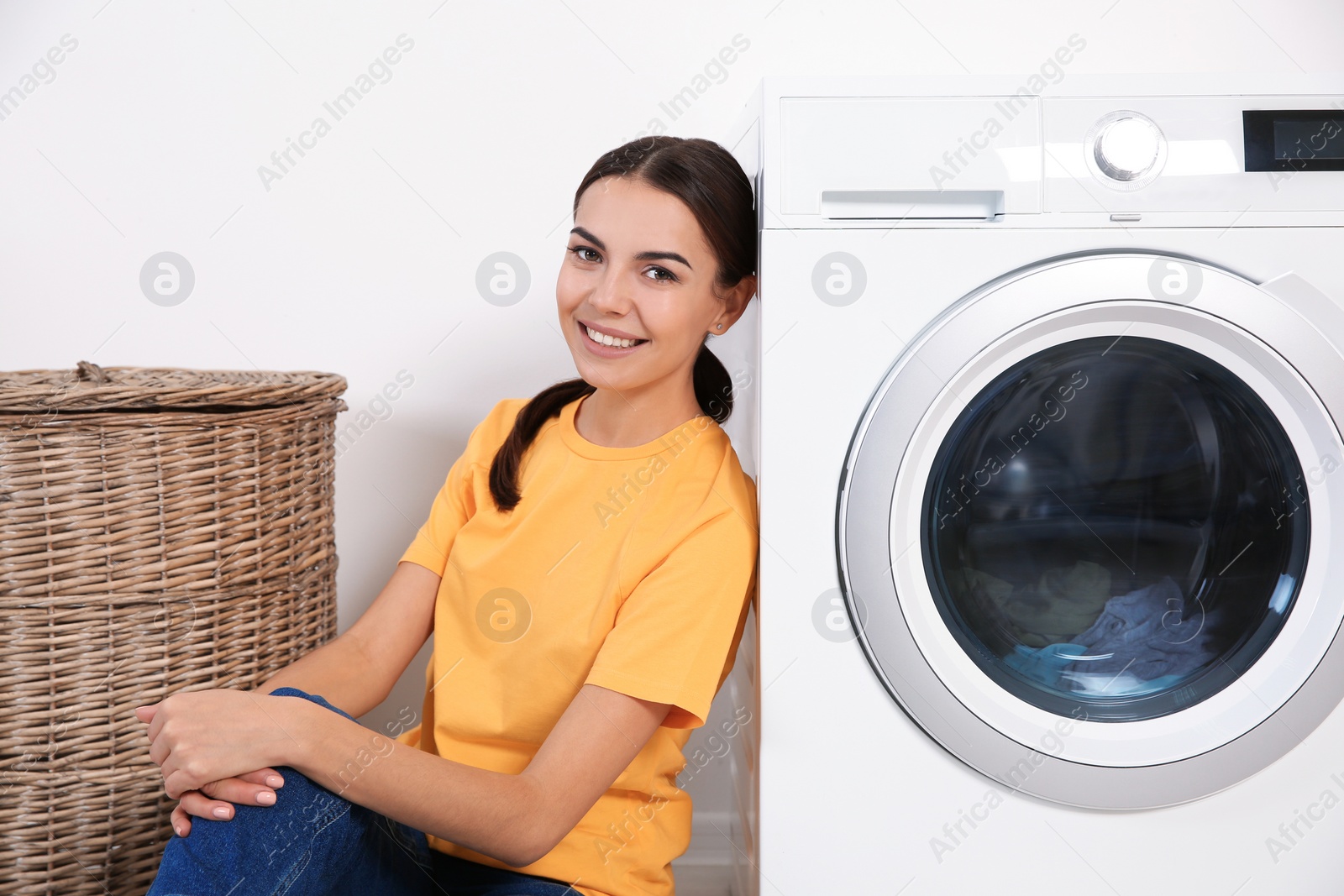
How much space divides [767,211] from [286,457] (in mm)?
645

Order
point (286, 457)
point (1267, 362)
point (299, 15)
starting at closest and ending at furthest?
point (1267, 362), point (286, 457), point (299, 15)

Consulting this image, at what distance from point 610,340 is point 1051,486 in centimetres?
47

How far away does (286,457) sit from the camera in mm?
1088

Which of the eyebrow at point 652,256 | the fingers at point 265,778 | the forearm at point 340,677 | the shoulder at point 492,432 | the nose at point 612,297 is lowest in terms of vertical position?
the fingers at point 265,778

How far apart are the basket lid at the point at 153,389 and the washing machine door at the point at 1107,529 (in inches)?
26.0

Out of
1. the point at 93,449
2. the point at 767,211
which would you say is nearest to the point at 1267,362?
the point at 767,211

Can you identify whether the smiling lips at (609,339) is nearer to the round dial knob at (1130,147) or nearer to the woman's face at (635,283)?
the woman's face at (635,283)

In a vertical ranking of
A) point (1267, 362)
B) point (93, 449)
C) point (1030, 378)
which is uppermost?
point (1267, 362)

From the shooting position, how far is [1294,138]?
863mm

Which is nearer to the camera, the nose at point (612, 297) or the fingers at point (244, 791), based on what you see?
the fingers at point (244, 791)

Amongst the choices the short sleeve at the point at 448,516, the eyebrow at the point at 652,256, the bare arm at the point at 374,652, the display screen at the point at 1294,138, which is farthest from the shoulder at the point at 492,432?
the display screen at the point at 1294,138

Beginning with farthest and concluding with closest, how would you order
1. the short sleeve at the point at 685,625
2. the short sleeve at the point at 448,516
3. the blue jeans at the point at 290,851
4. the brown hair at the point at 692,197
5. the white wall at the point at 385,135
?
the white wall at the point at 385,135
the short sleeve at the point at 448,516
the brown hair at the point at 692,197
the short sleeve at the point at 685,625
the blue jeans at the point at 290,851

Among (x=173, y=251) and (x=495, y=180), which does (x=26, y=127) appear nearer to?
(x=173, y=251)

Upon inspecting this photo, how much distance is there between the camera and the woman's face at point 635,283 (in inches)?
35.3
